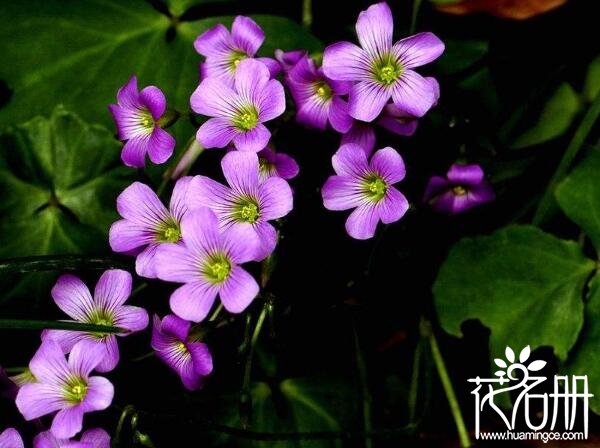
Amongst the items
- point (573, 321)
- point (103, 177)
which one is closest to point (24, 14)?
point (103, 177)

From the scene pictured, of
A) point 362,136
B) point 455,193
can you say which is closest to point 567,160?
point 455,193

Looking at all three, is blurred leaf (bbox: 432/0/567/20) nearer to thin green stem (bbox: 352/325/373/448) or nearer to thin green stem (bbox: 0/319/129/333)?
thin green stem (bbox: 352/325/373/448)

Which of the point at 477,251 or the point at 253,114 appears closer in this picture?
the point at 253,114

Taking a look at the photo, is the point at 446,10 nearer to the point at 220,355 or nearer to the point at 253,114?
the point at 253,114

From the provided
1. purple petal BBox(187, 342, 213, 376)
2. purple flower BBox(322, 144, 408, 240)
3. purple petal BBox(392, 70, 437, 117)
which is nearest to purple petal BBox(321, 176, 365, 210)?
purple flower BBox(322, 144, 408, 240)

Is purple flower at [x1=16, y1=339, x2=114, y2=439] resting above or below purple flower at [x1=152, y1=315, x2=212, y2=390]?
below

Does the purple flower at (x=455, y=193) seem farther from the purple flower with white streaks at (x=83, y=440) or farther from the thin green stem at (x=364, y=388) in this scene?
the purple flower with white streaks at (x=83, y=440)
